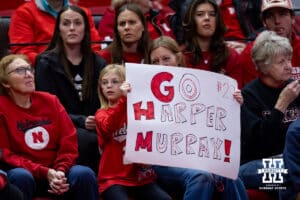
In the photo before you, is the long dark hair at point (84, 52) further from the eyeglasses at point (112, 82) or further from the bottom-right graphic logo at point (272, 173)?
the bottom-right graphic logo at point (272, 173)

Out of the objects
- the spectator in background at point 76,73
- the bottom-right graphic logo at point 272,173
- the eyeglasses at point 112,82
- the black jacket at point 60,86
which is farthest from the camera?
the black jacket at point 60,86

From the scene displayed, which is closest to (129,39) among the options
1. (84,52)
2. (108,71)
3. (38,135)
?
(84,52)

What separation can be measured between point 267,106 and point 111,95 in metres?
1.21

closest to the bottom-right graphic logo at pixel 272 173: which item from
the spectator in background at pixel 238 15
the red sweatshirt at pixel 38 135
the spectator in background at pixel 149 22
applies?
the red sweatshirt at pixel 38 135

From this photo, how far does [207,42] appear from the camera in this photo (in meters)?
8.65

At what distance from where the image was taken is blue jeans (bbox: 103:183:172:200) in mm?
7234

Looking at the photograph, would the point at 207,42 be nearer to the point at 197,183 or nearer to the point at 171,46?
the point at 171,46

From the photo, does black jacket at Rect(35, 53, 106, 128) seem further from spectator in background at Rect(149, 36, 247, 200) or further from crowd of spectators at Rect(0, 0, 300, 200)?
spectator in background at Rect(149, 36, 247, 200)

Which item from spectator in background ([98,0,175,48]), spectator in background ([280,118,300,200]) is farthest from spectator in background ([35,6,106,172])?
spectator in background ([280,118,300,200])

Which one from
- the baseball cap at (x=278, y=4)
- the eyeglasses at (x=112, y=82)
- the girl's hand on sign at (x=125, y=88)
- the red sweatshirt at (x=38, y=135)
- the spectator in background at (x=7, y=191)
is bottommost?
the spectator in background at (x=7, y=191)

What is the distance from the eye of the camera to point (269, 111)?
25.5 ft

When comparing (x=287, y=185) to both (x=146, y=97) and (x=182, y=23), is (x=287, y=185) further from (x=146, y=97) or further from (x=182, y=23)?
(x=182, y=23)

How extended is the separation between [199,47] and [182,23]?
1.30 feet

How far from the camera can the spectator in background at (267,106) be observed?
7625mm
